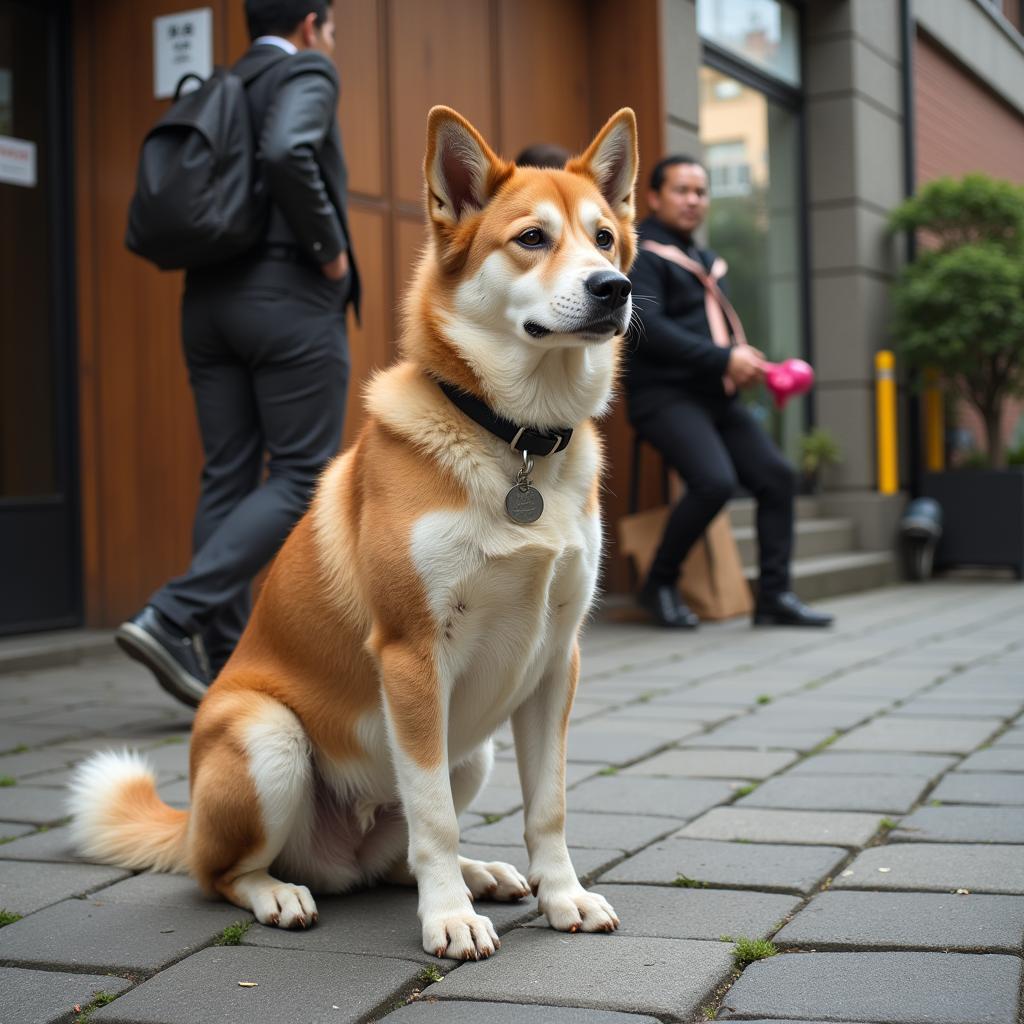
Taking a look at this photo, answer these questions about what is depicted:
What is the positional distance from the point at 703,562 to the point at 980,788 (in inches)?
169

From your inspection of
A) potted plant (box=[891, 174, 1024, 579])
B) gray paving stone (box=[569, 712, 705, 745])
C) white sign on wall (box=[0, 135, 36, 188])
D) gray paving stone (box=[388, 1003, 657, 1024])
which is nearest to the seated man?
gray paving stone (box=[569, 712, 705, 745])

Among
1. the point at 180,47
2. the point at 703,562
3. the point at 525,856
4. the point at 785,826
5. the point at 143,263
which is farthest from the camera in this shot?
the point at 703,562

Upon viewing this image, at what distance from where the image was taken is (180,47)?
6766 mm

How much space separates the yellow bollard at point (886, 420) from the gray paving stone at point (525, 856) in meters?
8.73

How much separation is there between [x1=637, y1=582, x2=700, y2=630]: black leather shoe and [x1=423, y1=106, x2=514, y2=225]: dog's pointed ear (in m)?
5.12

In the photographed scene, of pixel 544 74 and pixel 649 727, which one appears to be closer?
pixel 649 727

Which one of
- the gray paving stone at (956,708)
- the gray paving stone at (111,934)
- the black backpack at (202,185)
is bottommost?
the gray paving stone at (956,708)

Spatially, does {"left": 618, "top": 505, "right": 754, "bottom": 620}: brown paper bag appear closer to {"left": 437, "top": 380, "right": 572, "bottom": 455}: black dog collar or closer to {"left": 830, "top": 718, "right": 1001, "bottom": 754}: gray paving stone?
{"left": 830, "top": 718, "right": 1001, "bottom": 754}: gray paving stone

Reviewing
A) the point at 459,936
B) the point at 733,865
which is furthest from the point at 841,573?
the point at 459,936

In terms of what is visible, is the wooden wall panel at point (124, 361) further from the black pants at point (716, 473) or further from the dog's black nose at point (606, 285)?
the dog's black nose at point (606, 285)

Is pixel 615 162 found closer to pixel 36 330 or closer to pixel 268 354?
pixel 268 354

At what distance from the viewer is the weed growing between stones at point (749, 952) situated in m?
2.45

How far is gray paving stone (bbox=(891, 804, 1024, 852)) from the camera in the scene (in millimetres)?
3262

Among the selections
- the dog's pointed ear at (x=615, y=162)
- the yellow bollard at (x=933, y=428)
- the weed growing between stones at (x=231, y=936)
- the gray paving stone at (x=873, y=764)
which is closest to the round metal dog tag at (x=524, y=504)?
the dog's pointed ear at (x=615, y=162)
